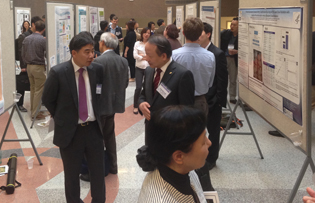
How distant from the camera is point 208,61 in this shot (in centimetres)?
383

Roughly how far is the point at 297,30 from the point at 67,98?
1.82 m

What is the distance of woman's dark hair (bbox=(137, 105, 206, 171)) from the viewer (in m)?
1.36

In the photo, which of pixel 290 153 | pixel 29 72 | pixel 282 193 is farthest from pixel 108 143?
pixel 29 72

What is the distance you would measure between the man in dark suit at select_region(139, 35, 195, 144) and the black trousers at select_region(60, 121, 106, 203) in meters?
0.48

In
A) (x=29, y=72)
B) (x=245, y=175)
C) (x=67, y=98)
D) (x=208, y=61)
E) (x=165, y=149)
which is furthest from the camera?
(x=29, y=72)

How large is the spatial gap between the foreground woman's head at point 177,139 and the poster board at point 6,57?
2.67 metres

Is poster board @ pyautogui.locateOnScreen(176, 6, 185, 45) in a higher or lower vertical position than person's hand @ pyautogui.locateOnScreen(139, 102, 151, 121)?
higher

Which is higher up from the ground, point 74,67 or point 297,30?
point 297,30

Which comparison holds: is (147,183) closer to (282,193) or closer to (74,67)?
(74,67)

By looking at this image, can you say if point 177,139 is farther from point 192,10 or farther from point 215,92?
point 192,10

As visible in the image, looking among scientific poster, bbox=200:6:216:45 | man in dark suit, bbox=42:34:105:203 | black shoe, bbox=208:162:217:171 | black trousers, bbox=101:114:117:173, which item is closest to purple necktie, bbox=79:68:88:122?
man in dark suit, bbox=42:34:105:203

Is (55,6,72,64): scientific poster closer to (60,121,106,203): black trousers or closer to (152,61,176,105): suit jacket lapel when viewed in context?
(60,121,106,203): black trousers

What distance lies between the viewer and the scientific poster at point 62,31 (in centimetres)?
572

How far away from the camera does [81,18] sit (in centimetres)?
738
